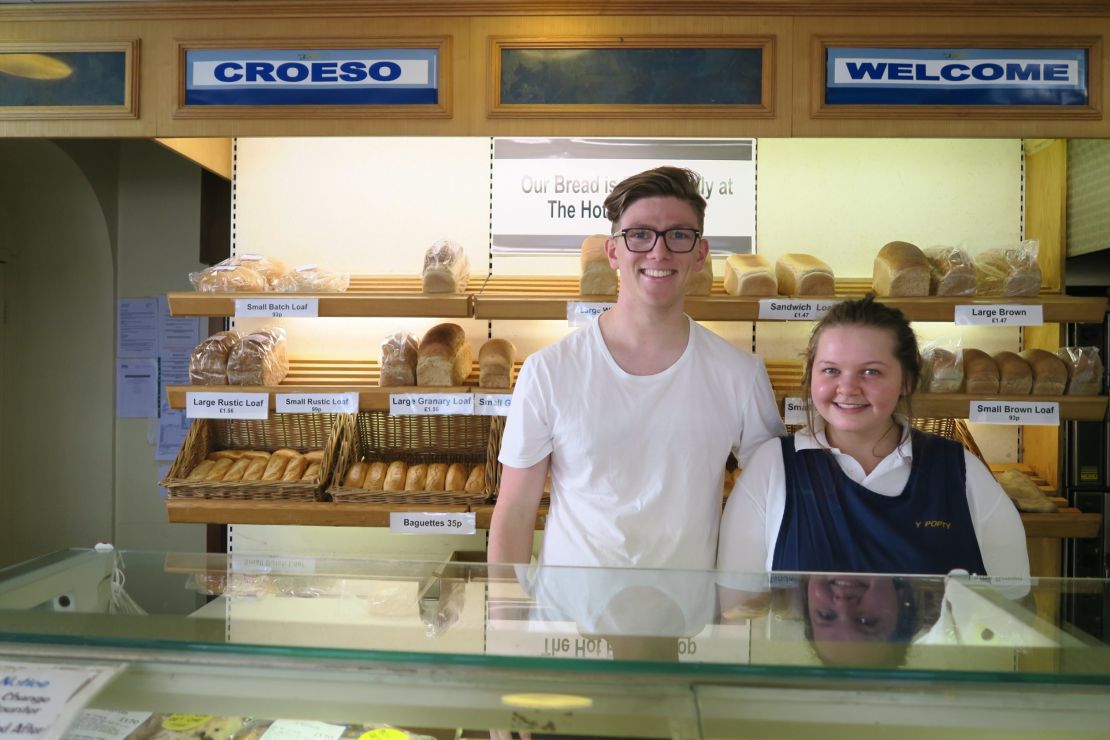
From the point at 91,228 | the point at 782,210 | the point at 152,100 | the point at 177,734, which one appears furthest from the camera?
the point at 91,228

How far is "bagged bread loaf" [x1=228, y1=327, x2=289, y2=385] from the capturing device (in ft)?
9.30

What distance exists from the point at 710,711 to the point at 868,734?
0.58ft

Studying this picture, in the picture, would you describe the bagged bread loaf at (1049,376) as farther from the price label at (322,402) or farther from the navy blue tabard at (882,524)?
the price label at (322,402)

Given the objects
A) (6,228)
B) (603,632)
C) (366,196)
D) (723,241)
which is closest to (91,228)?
(6,228)

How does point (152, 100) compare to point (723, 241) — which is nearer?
point (152, 100)

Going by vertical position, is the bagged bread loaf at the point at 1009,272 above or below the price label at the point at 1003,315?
above

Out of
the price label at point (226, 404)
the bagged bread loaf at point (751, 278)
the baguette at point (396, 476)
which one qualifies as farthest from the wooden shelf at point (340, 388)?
the bagged bread loaf at point (751, 278)

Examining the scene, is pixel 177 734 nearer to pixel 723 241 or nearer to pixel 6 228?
pixel 723 241

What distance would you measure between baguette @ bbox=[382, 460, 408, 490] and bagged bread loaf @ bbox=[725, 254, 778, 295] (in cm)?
125

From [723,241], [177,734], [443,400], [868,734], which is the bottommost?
[177,734]

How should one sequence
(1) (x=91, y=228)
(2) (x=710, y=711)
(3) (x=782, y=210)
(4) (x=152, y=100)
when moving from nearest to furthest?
(2) (x=710, y=711) → (4) (x=152, y=100) → (3) (x=782, y=210) → (1) (x=91, y=228)

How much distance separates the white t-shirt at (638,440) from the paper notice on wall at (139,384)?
3223 millimetres

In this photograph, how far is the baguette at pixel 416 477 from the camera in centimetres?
287

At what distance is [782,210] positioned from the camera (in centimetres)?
317
